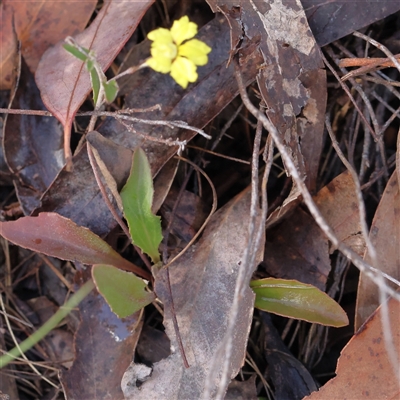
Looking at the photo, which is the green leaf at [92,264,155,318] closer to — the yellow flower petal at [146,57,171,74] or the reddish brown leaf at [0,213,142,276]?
the reddish brown leaf at [0,213,142,276]

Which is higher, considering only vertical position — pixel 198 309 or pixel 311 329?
pixel 198 309

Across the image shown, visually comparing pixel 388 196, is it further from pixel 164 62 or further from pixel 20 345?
pixel 20 345

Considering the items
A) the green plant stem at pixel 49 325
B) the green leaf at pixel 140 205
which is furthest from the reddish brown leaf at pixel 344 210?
the green plant stem at pixel 49 325

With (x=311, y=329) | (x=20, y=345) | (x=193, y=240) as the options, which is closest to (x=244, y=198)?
(x=193, y=240)

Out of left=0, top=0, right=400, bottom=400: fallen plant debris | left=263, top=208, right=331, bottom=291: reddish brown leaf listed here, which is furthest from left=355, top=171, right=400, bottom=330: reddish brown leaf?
left=263, top=208, right=331, bottom=291: reddish brown leaf

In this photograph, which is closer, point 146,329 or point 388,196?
point 388,196

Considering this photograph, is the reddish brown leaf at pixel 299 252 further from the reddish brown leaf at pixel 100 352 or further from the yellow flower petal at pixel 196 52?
the yellow flower petal at pixel 196 52
